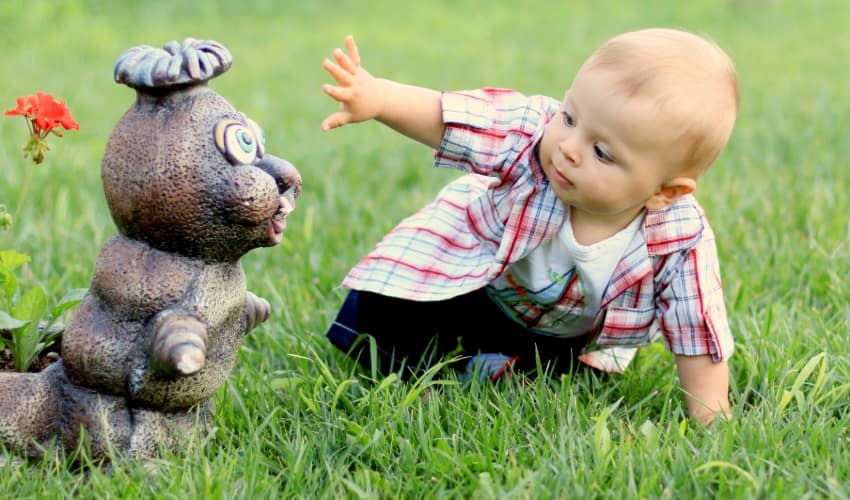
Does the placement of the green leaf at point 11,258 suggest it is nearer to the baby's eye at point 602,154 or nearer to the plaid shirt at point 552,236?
the plaid shirt at point 552,236

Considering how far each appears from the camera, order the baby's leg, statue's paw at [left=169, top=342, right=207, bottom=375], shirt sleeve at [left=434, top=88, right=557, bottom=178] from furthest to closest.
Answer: the baby's leg
shirt sleeve at [left=434, top=88, right=557, bottom=178]
statue's paw at [left=169, top=342, right=207, bottom=375]

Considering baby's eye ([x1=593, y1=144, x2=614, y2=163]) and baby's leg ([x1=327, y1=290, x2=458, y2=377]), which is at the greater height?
baby's eye ([x1=593, y1=144, x2=614, y2=163])

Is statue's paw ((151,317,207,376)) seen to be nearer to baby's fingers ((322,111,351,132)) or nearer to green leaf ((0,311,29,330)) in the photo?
green leaf ((0,311,29,330))

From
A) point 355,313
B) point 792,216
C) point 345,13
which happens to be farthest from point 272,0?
point 355,313

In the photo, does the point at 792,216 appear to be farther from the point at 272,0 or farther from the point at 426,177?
the point at 272,0

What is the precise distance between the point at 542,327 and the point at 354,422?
65cm

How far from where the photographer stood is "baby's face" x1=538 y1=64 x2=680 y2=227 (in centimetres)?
202

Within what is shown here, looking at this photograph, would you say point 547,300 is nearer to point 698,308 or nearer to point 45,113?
point 698,308

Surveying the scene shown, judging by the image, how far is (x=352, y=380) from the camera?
218 cm

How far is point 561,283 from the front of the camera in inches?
92.0

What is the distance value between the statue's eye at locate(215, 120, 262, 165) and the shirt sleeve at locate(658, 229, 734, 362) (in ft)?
3.40

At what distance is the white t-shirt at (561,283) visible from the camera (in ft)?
7.44

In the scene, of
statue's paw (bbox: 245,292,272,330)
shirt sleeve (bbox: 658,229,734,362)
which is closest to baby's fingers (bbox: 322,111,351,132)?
statue's paw (bbox: 245,292,272,330)

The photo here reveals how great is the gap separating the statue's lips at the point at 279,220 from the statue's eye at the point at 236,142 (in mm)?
98
